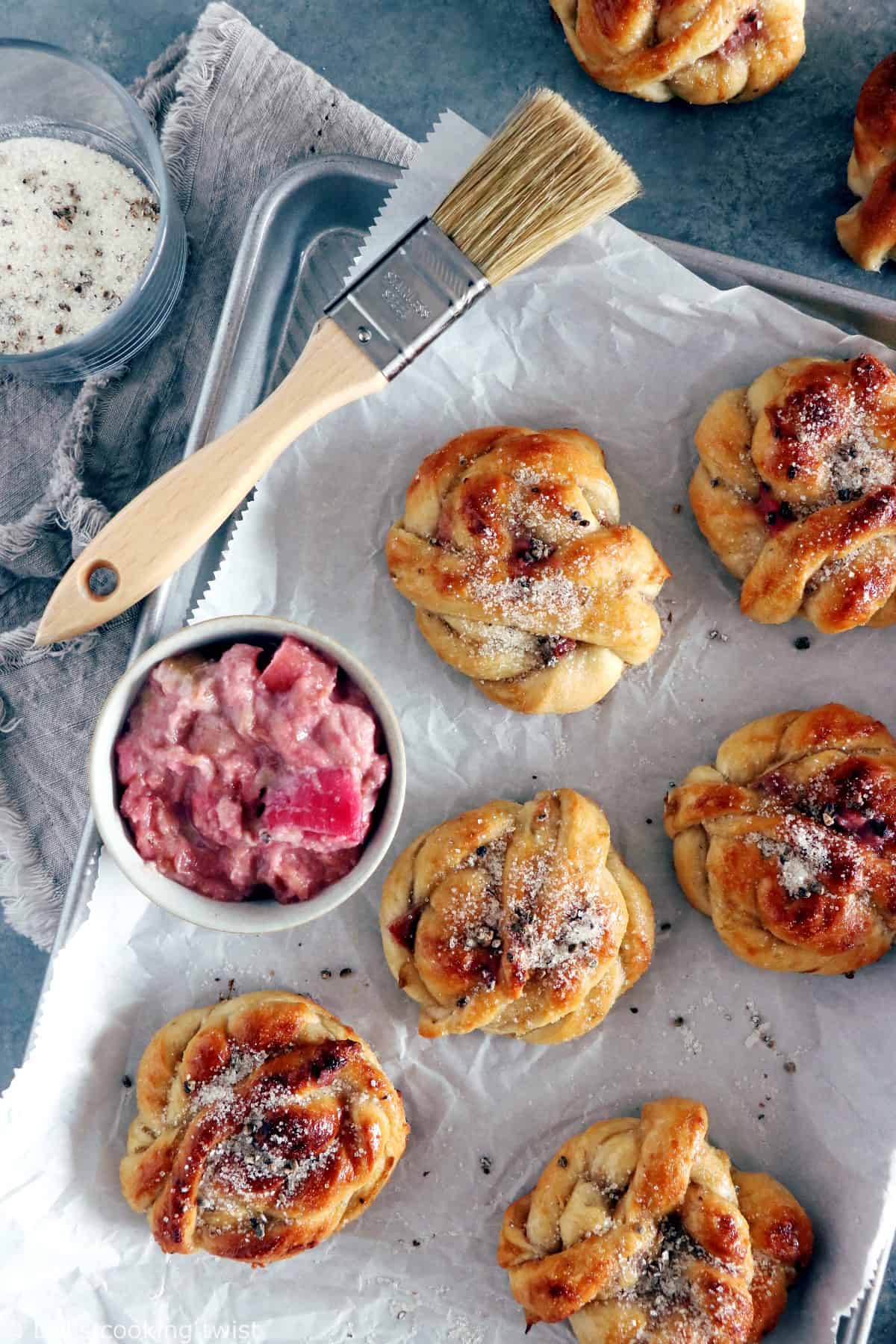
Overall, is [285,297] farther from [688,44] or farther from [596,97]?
[688,44]

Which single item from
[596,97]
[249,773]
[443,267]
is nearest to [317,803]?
[249,773]

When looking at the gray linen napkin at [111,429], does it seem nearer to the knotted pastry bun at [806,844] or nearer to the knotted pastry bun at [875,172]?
the knotted pastry bun at [875,172]

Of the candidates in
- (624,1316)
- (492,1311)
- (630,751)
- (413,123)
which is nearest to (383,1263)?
(492,1311)

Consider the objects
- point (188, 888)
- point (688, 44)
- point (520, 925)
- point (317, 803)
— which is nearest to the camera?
point (317, 803)

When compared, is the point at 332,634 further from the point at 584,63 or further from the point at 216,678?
the point at 584,63

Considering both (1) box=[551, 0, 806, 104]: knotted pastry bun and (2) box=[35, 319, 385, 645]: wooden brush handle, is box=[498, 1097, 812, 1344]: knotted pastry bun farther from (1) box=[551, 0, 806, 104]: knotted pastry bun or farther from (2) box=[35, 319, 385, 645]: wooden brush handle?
(1) box=[551, 0, 806, 104]: knotted pastry bun

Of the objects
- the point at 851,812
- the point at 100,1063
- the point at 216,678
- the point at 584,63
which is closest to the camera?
the point at 216,678

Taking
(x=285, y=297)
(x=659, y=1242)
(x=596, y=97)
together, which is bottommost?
(x=659, y=1242)

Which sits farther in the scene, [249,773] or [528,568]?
[528,568]
